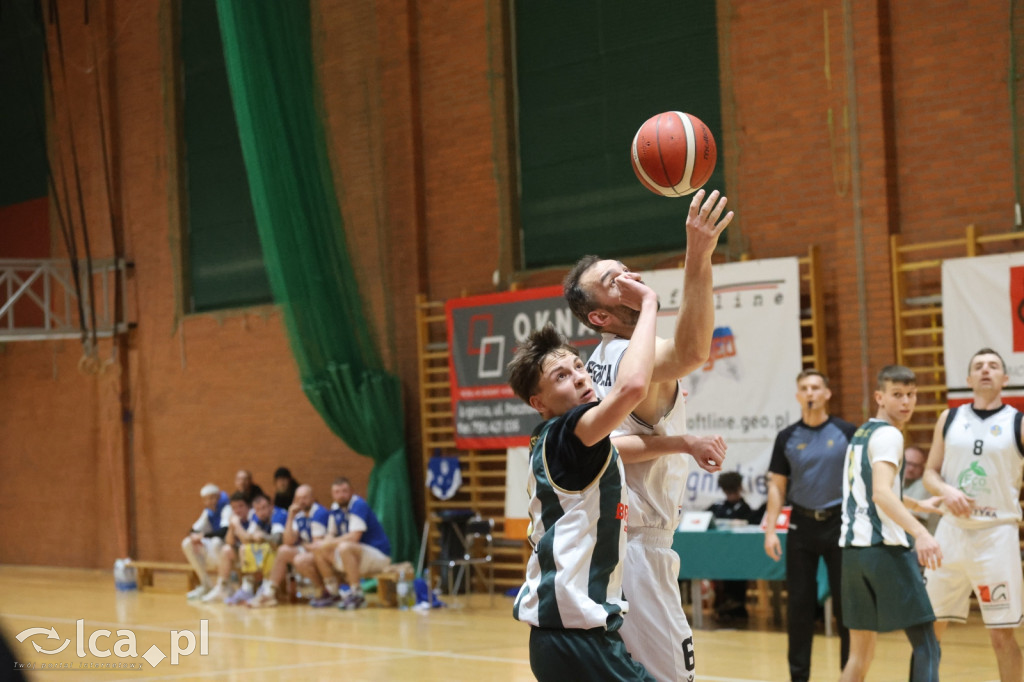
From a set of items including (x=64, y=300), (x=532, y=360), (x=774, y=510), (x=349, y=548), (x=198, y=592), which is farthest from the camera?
(x=64, y=300)

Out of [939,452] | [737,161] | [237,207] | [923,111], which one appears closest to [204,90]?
[237,207]

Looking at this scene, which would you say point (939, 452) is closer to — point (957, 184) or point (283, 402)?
point (957, 184)

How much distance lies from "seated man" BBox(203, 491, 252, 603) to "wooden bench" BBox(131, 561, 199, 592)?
1.06 m

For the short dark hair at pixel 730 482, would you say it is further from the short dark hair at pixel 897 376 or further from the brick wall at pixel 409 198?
the short dark hair at pixel 897 376

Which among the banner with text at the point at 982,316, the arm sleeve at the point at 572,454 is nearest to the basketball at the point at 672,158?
the arm sleeve at the point at 572,454

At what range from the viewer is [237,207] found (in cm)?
1530

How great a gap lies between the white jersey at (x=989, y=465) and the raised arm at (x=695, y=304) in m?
3.30

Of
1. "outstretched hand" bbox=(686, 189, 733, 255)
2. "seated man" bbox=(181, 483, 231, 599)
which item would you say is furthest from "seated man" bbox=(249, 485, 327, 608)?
"outstretched hand" bbox=(686, 189, 733, 255)

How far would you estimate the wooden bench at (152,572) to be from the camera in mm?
14305

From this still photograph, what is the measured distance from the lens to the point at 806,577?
701cm

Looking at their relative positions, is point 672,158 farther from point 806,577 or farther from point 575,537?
point 806,577

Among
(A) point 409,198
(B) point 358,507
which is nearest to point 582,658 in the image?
(B) point 358,507

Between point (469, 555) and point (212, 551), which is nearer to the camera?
point (469, 555)

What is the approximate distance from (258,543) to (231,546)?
467mm
